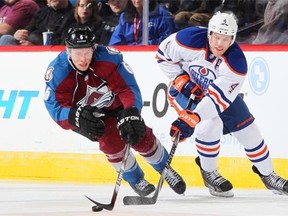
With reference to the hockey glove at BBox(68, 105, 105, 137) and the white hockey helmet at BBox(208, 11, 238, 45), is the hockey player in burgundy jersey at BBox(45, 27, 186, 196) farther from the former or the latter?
the white hockey helmet at BBox(208, 11, 238, 45)

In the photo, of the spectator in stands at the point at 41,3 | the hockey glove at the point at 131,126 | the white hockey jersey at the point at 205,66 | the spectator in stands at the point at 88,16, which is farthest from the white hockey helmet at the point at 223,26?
the spectator in stands at the point at 41,3

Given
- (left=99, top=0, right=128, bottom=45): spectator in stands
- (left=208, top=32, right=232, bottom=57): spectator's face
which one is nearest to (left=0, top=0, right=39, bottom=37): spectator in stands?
(left=99, top=0, right=128, bottom=45): spectator in stands

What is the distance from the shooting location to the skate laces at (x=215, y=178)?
6641 millimetres

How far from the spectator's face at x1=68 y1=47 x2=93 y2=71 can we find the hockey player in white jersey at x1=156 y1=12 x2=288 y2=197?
680 millimetres

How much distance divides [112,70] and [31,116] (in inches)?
80.9

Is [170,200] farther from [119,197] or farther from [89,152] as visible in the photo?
[89,152]

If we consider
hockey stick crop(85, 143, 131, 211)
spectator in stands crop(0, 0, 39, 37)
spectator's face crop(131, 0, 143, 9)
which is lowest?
spectator in stands crop(0, 0, 39, 37)

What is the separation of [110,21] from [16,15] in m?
0.87

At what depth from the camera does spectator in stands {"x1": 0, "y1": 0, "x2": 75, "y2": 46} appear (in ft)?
26.7

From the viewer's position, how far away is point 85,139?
7.83m

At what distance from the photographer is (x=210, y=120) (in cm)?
651

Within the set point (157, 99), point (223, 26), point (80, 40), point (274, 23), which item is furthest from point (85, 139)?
point (80, 40)

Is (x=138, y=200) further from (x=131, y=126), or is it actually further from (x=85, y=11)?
(x=85, y=11)

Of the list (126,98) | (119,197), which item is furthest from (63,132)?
(126,98)
